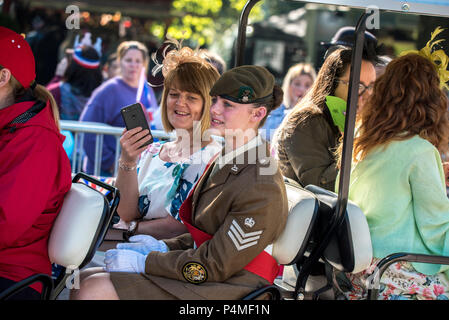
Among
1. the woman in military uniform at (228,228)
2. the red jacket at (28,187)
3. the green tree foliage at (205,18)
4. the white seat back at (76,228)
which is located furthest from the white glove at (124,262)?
the green tree foliage at (205,18)

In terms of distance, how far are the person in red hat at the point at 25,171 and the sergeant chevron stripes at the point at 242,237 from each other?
2.44 feet

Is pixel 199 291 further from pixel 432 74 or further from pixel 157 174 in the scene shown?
pixel 432 74

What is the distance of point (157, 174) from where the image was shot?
10.4ft

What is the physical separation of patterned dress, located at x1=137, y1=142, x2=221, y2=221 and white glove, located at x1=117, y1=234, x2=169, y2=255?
37cm

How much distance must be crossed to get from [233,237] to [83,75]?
4838 mm

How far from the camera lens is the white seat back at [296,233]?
2.43 meters

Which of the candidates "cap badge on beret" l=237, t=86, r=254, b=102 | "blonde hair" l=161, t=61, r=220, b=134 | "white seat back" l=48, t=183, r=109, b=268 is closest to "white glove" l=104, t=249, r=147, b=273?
"white seat back" l=48, t=183, r=109, b=268

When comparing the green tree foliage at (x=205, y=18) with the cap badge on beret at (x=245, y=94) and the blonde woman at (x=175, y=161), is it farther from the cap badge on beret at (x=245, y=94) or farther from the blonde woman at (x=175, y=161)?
the cap badge on beret at (x=245, y=94)

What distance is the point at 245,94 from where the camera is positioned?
2438 mm

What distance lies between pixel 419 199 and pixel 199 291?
1015 millimetres

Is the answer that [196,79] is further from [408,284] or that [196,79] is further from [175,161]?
[408,284]

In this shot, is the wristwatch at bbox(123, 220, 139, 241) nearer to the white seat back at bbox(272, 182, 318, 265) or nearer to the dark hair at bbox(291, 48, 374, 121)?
the white seat back at bbox(272, 182, 318, 265)

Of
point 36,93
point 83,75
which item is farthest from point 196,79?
point 83,75
